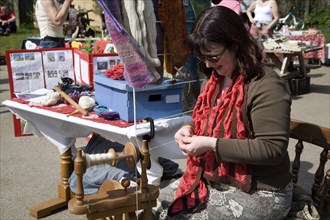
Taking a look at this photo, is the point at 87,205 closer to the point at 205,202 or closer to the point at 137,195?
the point at 137,195

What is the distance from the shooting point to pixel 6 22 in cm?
1447

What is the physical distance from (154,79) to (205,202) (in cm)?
68

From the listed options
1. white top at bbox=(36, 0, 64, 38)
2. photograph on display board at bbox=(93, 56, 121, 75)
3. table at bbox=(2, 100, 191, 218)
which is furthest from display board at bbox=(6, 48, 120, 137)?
white top at bbox=(36, 0, 64, 38)

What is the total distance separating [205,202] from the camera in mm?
1557

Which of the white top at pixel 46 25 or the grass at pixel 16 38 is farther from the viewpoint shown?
the grass at pixel 16 38

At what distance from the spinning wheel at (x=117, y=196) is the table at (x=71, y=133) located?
1.67 feet

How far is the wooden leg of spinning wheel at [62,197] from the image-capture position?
2.69 m

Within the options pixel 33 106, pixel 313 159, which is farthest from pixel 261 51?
pixel 313 159

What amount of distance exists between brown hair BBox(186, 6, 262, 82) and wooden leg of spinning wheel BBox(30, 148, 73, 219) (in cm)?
147

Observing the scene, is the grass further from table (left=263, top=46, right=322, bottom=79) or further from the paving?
table (left=263, top=46, right=322, bottom=79)

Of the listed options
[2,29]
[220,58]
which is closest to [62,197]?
[220,58]

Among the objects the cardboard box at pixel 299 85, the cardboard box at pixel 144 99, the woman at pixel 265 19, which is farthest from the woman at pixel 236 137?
the woman at pixel 265 19

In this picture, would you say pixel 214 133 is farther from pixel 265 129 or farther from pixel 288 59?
pixel 288 59

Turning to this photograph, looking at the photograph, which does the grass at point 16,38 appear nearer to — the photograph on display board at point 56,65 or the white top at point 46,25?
the white top at point 46,25
